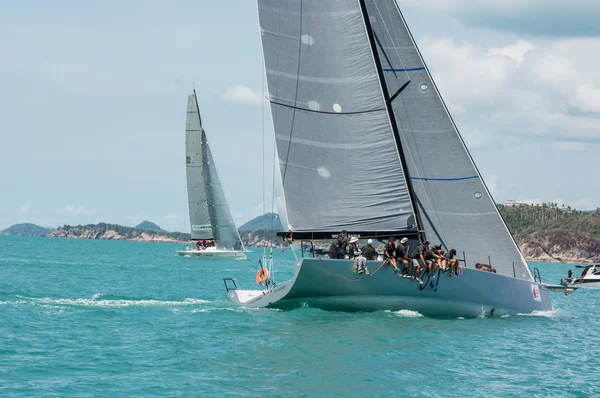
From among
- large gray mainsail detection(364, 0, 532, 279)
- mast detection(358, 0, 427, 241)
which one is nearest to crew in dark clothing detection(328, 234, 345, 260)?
mast detection(358, 0, 427, 241)

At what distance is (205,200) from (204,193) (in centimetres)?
76

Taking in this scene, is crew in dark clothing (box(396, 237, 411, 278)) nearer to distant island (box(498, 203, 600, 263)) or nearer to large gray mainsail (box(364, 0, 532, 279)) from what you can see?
large gray mainsail (box(364, 0, 532, 279))

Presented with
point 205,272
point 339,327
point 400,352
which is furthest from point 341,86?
point 205,272

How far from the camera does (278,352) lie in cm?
1875

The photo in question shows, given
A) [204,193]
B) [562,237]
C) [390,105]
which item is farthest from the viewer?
[562,237]

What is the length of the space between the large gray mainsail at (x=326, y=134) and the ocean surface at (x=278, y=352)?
8.99 ft

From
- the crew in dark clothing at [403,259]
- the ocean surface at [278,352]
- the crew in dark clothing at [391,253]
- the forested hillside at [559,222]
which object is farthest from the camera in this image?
the forested hillside at [559,222]

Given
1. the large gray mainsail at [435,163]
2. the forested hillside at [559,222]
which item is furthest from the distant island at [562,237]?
the large gray mainsail at [435,163]

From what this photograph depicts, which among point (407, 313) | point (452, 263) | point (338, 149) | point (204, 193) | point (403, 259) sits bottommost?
point (407, 313)

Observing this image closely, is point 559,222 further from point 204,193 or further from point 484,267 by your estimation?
point 484,267

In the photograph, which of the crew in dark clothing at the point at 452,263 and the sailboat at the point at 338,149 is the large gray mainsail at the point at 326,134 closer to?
the sailboat at the point at 338,149

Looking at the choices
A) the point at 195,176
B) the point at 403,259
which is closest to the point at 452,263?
the point at 403,259

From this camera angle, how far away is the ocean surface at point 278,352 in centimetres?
1550

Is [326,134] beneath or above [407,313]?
above
